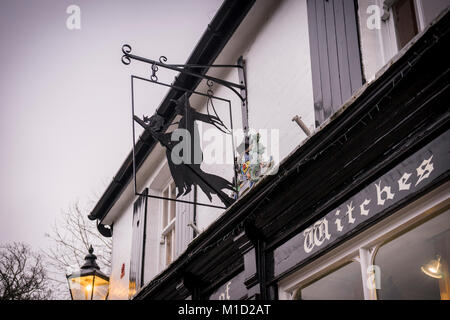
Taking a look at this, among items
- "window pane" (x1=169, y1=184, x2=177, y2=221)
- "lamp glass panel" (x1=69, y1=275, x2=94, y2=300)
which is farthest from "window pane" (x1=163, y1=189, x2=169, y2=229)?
"lamp glass panel" (x1=69, y1=275, x2=94, y2=300)

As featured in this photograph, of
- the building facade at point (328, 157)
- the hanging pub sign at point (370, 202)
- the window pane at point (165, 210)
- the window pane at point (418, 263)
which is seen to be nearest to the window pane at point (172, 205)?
the window pane at point (165, 210)

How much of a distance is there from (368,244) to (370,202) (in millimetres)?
323

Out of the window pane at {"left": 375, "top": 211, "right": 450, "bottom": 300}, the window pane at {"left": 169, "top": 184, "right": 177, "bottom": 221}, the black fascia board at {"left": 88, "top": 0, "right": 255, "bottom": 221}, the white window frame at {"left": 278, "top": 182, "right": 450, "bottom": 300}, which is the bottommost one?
the window pane at {"left": 375, "top": 211, "right": 450, "bottom": 300}

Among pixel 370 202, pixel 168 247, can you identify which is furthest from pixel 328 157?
pixel 168 247

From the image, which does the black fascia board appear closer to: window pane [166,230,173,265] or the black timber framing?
window pane [166,230,173,265]

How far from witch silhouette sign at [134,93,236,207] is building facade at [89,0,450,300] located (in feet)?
1.31

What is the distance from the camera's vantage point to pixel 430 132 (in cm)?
495

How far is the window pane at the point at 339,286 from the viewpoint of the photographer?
562cm

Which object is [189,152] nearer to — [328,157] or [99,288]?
[328,157]

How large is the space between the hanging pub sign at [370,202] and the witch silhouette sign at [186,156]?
172 cm

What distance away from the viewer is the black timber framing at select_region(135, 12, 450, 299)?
4.89 meters

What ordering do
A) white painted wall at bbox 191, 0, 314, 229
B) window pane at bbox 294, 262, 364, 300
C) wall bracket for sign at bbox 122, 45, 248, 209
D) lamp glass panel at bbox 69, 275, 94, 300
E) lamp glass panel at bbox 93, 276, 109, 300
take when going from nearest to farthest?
window pane at bbox 294, 262, 364, 300 → white painted wall at bbox 191, 0, 314, 229 → wall bracket for sign at bbox 122, 45, 248, 209 → lamp glass panel at bbox 69, 275, 94, 300 → lamp glass panel at bbox 93, 276, 109, 300

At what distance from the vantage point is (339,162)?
19.1 ft

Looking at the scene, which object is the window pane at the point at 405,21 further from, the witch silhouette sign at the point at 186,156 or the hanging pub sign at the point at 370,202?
the witch silhouette sign at the point at 186,156
